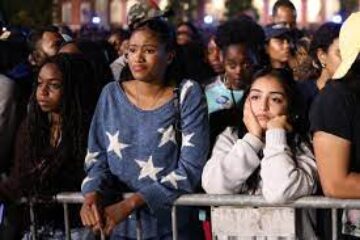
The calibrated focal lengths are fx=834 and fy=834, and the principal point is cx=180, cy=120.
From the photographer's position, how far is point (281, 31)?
7305mm

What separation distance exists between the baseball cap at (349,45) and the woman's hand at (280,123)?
1.20 feet

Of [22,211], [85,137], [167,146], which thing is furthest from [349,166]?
[22,211]

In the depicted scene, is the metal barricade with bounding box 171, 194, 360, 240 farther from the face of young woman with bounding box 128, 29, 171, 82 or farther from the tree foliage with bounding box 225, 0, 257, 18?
the tree foliage with bounding box 225, 0, 257, 18

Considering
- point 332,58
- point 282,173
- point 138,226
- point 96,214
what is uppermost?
point 332,58

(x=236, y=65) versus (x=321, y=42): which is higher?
(x=321, y=42)

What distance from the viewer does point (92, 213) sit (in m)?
3.99

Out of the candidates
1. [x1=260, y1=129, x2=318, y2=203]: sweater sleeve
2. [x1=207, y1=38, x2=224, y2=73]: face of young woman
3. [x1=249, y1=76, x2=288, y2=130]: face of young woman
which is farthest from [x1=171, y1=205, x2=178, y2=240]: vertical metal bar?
[x1=207, y1=38, x2=224, y2=73]: face of young woman

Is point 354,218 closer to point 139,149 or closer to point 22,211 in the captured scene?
point 139,149

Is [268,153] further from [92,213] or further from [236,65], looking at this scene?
[236,65]

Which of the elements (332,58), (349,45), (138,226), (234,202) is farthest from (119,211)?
(332,58)

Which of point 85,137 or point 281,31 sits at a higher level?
point 281,31

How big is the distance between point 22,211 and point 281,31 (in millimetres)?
3497

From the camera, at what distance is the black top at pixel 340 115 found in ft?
11.8

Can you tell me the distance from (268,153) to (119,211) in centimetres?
77
